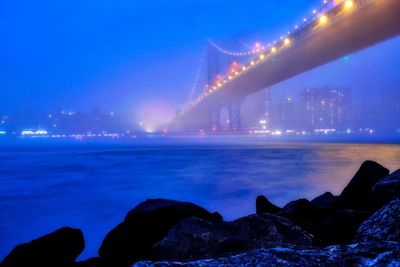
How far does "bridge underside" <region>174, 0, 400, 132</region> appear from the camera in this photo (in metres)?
23.8

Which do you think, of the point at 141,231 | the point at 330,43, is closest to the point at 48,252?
the point at 141,231

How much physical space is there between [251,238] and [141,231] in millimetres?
1235

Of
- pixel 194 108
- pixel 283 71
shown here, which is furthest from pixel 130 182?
pixel 194 108

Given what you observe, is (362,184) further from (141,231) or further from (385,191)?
(141,231)

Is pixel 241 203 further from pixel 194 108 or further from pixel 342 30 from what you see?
pixel 194 108

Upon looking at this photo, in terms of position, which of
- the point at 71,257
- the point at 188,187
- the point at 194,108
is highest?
the point at 194,108

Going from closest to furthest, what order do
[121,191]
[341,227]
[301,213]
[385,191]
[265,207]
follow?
[341,227] < [385,191] < [301,213] < [265,207] < [121,191]

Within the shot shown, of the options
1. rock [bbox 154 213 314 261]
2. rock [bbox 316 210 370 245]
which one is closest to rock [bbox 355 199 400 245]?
rock [bbox 154 213 314 261]

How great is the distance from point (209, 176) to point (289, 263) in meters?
13.9

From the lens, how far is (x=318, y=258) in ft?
4.98

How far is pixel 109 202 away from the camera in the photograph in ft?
33.1

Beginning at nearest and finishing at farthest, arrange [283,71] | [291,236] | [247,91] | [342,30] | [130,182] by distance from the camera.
A: [291,236] → [130,182] → [342,30] → [283,71] → [247,91]

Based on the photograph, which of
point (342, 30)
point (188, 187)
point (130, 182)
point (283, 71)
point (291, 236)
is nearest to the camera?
point (291, 236)

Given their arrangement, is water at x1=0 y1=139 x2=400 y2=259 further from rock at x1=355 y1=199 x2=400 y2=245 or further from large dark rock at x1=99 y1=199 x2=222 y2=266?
rock at x1=355 y1=199 x2=400 y2=245
